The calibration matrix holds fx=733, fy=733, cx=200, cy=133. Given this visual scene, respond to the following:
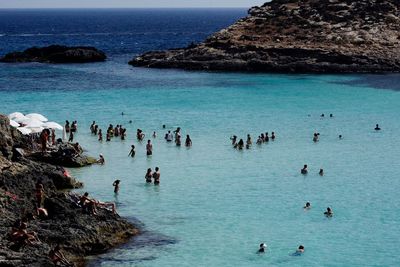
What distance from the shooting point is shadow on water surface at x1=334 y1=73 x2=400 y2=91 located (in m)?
81.7

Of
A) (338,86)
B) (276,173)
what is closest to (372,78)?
(338,86)

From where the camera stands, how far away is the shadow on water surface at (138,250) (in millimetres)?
29359

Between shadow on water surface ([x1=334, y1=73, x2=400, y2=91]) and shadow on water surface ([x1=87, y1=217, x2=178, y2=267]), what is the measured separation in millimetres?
53266

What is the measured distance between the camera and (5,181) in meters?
32.7

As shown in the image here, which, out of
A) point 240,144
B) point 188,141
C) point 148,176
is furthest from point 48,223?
point 240,144

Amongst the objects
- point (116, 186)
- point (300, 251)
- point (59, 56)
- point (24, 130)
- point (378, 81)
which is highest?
point (59, 56)

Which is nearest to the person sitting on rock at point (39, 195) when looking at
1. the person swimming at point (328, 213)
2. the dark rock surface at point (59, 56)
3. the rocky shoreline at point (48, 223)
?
the rocky shoreline at point (48, 223)

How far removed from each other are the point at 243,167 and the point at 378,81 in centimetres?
4376

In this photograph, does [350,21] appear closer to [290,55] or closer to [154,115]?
[290,55]

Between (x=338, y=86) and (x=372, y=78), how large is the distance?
7.58 m

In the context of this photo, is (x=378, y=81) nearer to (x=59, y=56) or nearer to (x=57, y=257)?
(x=59, y=56)

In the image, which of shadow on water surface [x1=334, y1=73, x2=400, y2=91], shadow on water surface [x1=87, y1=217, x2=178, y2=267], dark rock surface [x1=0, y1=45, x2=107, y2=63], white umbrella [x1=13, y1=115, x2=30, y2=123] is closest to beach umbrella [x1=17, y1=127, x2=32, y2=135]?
white umbrella [x1=13, y1=115, x2=30, y2=123]

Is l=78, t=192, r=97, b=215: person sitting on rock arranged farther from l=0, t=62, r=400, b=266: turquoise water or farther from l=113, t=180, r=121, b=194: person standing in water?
l=113, t=180, r=121, b=194: person standing in water

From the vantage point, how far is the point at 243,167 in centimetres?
4650
